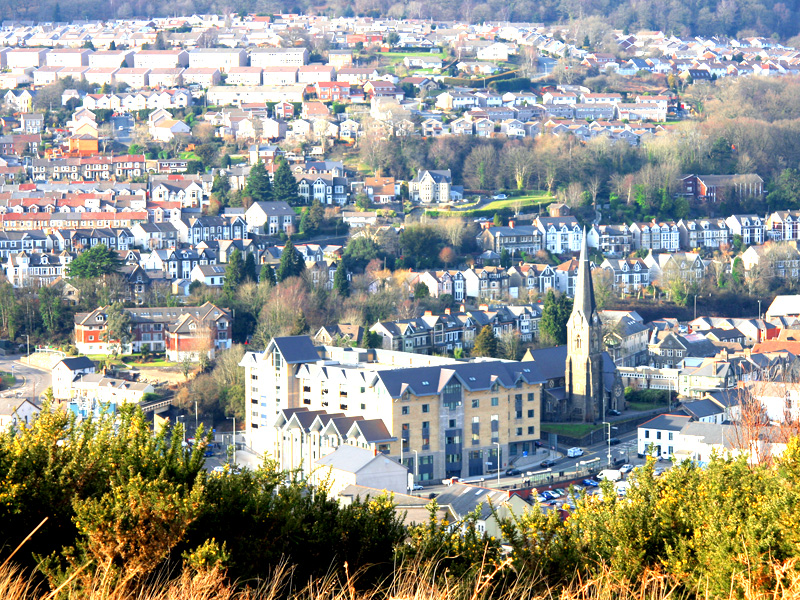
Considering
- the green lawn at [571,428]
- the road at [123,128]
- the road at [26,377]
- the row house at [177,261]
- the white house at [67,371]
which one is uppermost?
the road at [123,128]

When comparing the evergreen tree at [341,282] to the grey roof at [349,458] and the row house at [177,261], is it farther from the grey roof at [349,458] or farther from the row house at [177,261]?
the grey roof at [349,458]

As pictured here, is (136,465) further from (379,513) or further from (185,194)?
(185,194)

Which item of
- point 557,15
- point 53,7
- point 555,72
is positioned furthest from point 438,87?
point 53,7

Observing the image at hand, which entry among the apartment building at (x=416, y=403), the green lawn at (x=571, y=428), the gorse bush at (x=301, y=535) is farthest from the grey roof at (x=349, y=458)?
the gorse bush at (x=301, y=535)

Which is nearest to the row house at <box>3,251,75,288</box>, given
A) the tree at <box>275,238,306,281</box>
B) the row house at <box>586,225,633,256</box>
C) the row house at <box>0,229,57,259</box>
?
the row house at <box>0,229,57,259</box>

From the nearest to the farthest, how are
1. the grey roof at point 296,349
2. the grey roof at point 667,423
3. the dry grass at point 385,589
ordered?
the dry grass at point 385,589 → the grey roof at point 667,423 → the grey roof at point 296,349

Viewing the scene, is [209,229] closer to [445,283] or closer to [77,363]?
[445,283]
